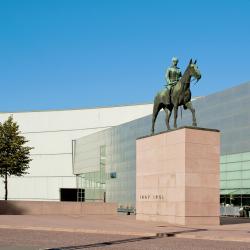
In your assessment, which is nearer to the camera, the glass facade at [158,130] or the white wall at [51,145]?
the glass facade at [158,130]

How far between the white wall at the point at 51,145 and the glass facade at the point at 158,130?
3.32m

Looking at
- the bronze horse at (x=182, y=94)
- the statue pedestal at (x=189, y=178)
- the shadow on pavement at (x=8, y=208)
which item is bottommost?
the shadow on pavement at (x=8, y=208)

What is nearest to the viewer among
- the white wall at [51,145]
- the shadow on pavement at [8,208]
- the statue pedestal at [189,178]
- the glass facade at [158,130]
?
the statue pedestal at [189,178]

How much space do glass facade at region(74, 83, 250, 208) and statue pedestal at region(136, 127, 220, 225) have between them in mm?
24057

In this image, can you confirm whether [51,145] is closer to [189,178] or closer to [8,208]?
[8,208]

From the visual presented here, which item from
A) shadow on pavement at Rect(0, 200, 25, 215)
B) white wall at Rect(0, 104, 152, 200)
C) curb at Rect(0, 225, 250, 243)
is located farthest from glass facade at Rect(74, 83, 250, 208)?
curb at Rect(0, 225, 250, 243)

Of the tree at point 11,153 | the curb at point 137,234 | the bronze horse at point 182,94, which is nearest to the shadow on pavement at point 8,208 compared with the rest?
the tree at point 11,153

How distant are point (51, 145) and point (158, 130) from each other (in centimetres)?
4341

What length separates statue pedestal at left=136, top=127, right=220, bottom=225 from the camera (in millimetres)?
31339

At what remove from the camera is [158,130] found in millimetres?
73938

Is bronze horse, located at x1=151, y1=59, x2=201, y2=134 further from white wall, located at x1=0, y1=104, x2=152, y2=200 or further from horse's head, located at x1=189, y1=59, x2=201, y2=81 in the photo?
white wall, located at x1=0, y1=104, x2=152, y2=200

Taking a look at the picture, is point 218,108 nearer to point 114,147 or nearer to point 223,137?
point 223,137

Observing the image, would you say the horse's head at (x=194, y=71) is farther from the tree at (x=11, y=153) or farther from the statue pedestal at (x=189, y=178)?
the tree at (x=11, y=153)

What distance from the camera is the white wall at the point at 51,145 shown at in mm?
108938
